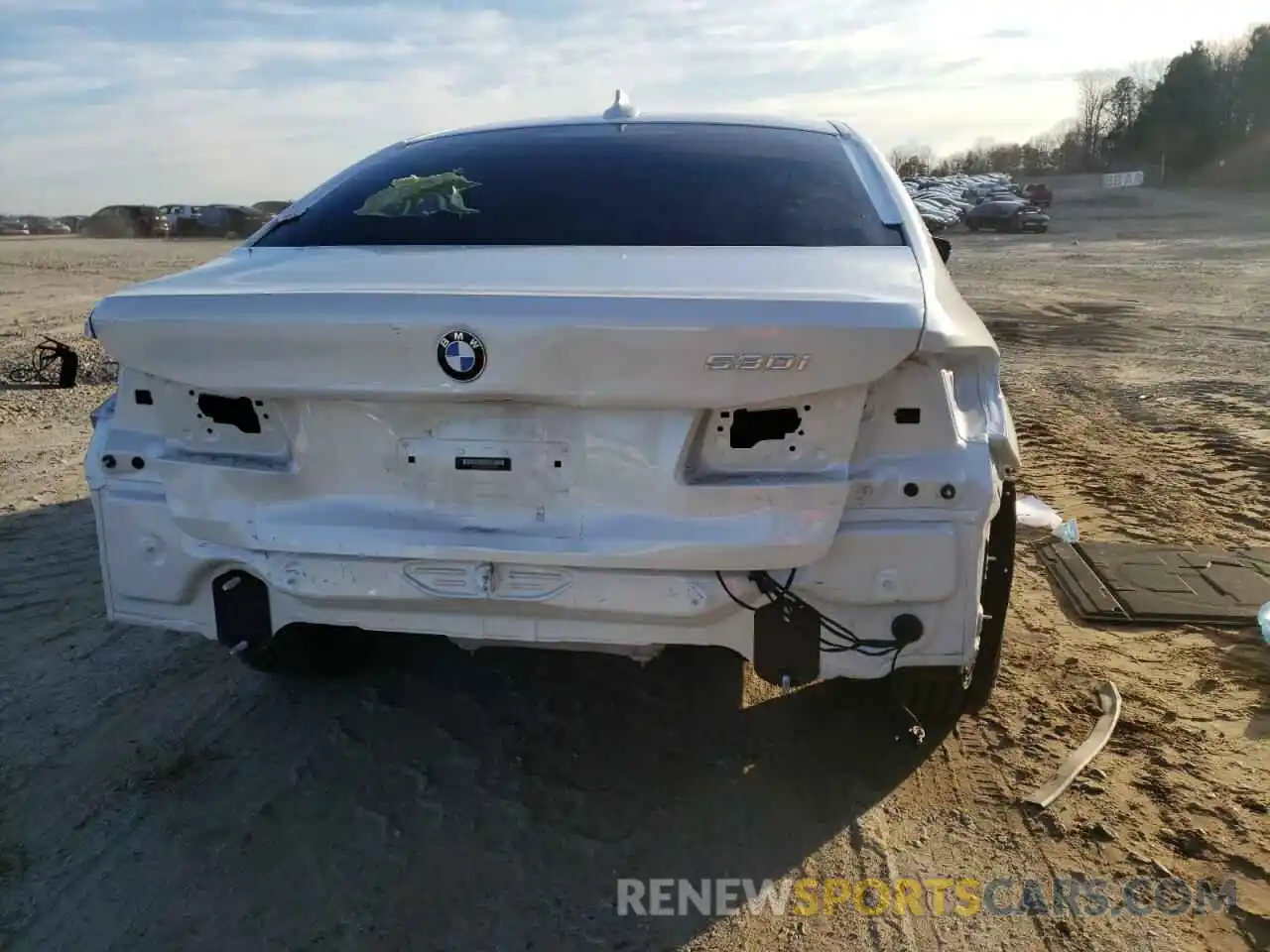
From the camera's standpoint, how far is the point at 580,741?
309 cm

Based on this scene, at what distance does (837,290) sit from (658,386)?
462 millimetres

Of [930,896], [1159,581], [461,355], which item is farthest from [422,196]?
[1159,581]

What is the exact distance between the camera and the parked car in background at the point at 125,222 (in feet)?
143

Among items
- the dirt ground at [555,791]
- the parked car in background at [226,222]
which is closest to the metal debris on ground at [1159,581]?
the dirt ground at [555,791]

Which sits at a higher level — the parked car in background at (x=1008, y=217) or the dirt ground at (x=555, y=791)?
the parked car in background at (x=1008, y=217)

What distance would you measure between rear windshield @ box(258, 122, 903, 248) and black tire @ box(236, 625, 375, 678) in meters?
1.24

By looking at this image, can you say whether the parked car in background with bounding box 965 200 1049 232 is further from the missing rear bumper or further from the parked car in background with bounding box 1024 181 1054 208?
the missing rear bumper

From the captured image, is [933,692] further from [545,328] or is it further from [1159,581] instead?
[1159,581]

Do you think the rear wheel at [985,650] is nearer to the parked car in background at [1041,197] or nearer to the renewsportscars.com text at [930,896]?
the renewsportscars.com text at [930,896]

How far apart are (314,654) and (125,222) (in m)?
48.6

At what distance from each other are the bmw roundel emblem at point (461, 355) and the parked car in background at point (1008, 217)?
120 feet

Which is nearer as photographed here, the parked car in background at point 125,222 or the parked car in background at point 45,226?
the parked car in background at point 125,222

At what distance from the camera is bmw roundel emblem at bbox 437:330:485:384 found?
86.0 inches

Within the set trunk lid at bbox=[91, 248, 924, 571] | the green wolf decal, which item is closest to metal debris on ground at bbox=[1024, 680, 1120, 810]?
trunk lid at bbox=[91, 248, 924, 571]
